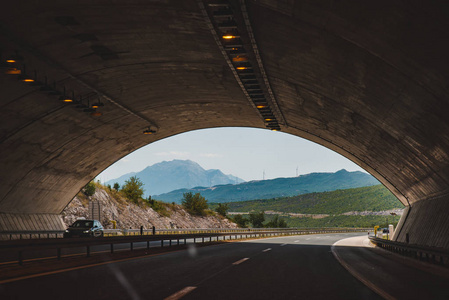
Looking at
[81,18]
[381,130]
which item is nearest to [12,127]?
[81,18]

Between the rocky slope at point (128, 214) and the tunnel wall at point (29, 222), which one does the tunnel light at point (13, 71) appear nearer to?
the tunnel wall at point (29, 222)

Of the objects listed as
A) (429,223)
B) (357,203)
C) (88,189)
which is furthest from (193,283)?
(357,203)

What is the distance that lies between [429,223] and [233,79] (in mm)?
10611

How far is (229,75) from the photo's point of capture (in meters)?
20.9

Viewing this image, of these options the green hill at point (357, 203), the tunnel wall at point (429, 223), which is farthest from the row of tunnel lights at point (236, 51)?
the green hill at point (357, 203)

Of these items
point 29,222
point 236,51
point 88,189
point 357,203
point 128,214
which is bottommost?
point 29,222

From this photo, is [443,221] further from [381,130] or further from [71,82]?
[71,82]

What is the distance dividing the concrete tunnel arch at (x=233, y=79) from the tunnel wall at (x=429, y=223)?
127mm

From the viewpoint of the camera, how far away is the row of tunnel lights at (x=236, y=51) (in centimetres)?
1355

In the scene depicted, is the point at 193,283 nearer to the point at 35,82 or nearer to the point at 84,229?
the point at 35,82

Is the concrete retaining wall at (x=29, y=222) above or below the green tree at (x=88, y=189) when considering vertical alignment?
below

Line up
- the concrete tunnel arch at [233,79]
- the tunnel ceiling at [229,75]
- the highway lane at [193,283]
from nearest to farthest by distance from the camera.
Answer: the highway lane at [193,283] → the tunnel ceiling at [229,75] → the concrete tunnel arch at [233,79]

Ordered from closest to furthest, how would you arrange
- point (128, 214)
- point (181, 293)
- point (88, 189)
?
point (181, 293)
point (88, 189)
point (128, 214)

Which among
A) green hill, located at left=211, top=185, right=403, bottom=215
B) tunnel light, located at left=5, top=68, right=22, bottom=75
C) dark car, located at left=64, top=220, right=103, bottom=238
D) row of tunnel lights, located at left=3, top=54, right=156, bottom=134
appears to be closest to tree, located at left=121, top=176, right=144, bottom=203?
dark car, located at left=64, top=220, right=103, bottom=238
